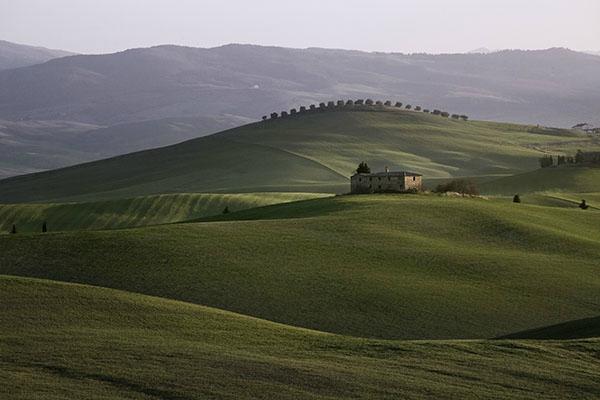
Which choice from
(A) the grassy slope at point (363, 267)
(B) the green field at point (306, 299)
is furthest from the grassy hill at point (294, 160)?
Result: (A) the grassy slope at point (363, 267)

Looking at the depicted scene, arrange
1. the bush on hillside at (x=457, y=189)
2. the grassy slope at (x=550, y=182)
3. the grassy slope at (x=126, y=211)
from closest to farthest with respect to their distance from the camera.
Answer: the bush on hillside at (x=457, y=189), the grassy slope at (x=126, y=211), the grassy slope at (x=550, y=182)

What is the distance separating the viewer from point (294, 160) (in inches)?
6270

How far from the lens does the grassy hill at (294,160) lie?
147 m

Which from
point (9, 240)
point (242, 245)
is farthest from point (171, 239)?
point (9, 240)

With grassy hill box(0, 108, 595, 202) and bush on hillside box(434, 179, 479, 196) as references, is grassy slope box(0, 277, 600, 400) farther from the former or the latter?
grassy hill box(0, 108, 595, 202)

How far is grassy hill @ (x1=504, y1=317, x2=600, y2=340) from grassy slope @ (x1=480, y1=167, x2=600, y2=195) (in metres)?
72.0

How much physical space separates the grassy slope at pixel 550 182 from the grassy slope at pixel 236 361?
80.4 m

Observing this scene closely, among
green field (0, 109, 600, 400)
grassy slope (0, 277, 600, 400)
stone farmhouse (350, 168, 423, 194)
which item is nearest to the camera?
grassy slope (0, 277, 600, 400)

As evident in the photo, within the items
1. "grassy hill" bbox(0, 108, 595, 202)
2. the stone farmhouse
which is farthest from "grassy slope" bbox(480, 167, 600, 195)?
the stone farmhouse

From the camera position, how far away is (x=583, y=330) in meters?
41.7

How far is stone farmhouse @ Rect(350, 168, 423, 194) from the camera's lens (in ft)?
295

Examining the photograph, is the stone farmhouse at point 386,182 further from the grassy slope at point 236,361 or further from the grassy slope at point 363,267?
the grassy slope at point 236,361

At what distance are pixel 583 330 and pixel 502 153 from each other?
13417 cm

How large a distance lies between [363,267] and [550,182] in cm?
6737
